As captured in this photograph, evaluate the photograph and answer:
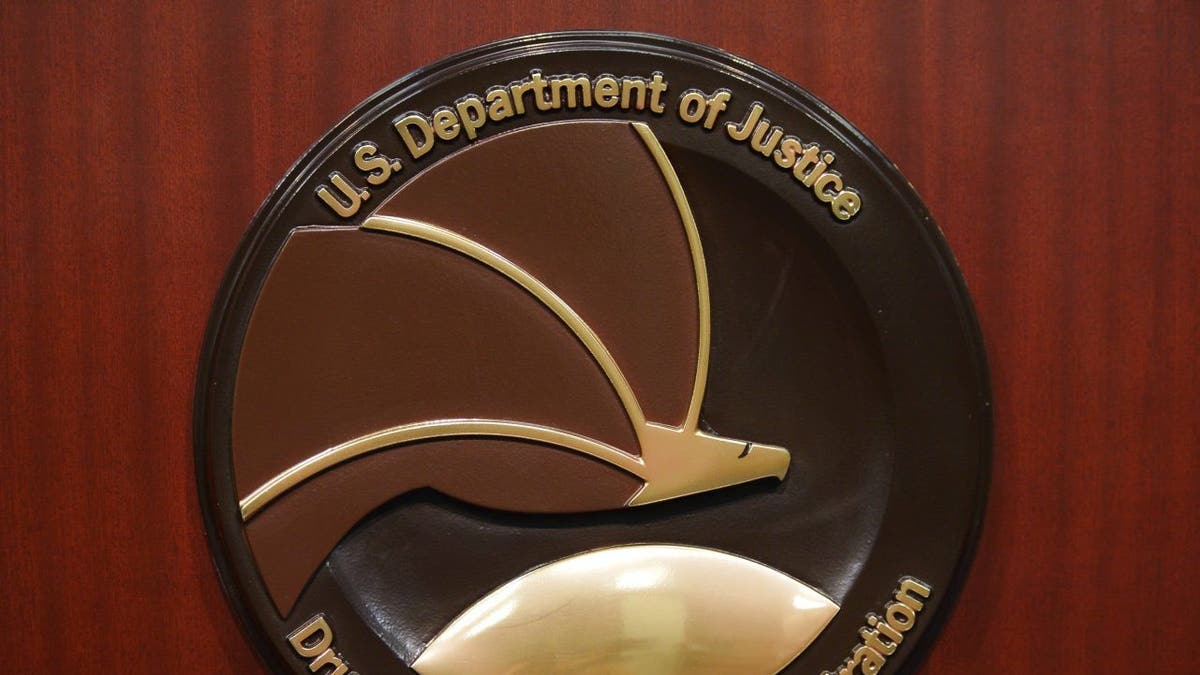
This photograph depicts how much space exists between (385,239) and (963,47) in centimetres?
67

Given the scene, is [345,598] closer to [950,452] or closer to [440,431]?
[440,431]

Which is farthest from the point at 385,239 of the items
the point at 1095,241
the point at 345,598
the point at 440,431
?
the point at 1095,241

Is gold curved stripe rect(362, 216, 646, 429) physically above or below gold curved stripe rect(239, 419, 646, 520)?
above

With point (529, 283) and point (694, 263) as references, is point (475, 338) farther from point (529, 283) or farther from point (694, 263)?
point (694, 263)

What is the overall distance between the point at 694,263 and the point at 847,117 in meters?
0.24

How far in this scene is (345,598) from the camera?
0.96 metres

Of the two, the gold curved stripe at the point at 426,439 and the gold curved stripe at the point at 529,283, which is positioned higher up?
the gold curved stripe at the point at 529,283

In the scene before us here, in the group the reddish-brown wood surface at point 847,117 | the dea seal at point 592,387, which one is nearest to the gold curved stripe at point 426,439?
the dea seal at point 592,387

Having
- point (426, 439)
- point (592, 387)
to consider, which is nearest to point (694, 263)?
point (592, 387)

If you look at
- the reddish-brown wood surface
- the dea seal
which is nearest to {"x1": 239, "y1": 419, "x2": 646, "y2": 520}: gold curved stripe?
the dea seal

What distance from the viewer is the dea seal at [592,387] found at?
3.08ft

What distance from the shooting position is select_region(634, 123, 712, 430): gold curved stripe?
0.95 metres

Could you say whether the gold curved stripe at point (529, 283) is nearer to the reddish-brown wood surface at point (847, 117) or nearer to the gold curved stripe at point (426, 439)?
the gold curved stripe at point (426, 439)

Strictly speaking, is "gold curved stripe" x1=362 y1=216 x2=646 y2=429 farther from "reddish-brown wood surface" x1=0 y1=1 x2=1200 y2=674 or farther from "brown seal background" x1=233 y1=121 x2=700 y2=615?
"reddish-brown wood surface" x1=0 y1=1 x2=1200 y2=674
